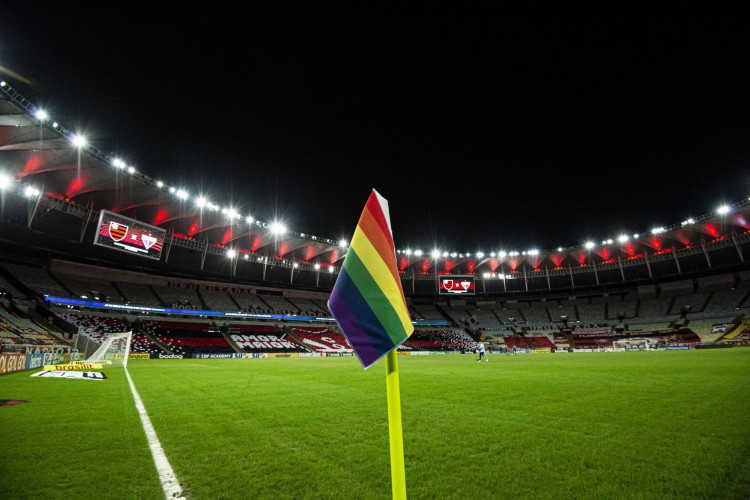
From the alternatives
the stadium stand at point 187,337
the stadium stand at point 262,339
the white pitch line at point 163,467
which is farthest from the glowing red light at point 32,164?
the white pitch line at point 163,467

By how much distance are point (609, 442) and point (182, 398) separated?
779cm

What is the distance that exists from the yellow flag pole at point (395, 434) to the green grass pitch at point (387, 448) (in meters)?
1.05

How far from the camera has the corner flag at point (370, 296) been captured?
6.31ft

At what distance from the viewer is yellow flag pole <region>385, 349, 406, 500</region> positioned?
1.66 metres

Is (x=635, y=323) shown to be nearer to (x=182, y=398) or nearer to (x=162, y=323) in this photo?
(x=182, y=398)

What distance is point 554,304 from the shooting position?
6278 cm

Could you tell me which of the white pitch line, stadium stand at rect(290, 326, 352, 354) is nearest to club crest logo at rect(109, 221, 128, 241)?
stadium stand at rect(290, 326, 352, 354)

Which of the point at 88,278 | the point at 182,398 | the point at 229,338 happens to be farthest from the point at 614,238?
the point at 88,278

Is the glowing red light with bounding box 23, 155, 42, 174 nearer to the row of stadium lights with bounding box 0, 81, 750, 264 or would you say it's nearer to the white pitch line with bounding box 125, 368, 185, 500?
the row of stadium lights with bounding box 0, 81, 750, 264

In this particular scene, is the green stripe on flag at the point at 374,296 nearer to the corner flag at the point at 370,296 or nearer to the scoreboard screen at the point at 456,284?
the corner flag at the point at 370,296

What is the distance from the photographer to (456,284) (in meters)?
54.3

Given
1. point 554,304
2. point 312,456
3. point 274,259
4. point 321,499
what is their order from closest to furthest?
1. point 321,499
2. point 312,456
3. point 274,259
4. point 554,304

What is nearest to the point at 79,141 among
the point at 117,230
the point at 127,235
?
the point at 117,230

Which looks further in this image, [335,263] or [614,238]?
[335,263]
